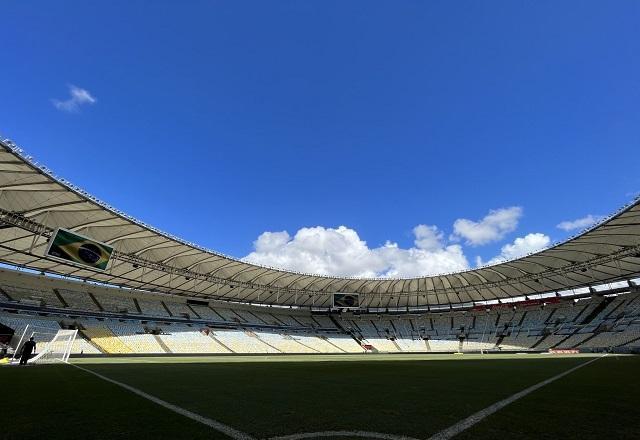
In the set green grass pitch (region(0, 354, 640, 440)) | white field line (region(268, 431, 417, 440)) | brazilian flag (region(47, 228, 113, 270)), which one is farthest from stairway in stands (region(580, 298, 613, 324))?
brazilian flag (region(47, 228, 113, 270))

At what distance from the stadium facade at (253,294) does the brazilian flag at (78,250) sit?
0.09m

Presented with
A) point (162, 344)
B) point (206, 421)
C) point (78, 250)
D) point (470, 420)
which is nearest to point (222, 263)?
point (162, 344)

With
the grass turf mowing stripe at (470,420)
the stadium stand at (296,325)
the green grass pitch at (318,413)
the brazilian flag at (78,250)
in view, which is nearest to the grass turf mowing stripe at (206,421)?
the green grass pitch at (318,413)

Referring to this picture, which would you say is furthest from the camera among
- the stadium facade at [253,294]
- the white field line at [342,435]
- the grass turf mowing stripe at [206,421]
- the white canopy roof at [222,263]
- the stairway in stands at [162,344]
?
the stairway in stands at [162,344]

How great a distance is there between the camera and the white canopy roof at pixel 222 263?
2272cm

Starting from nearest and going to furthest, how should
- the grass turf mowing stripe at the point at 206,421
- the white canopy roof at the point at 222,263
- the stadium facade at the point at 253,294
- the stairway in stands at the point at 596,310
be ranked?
1. the grass turf mowing stripe at the point at 206,421
2. the white canopy roof at the point at 222,263
3. the stadium facade at the point at 253,294
4. the stairway in stands at the point at 596,310

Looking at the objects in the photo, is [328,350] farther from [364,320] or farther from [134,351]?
[134,351]

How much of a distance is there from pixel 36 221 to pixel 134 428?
29.1 metres

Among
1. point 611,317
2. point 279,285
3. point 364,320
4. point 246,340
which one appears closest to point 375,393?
point 246,340

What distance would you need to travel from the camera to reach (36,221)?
24781 millimetres

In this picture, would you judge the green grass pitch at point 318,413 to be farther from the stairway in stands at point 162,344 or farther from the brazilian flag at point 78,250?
the stairway in stands at point 162,344

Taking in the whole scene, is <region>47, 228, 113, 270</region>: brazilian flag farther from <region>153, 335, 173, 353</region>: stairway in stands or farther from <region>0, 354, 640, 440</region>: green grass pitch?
<region>0, 354, 640, 440</region>: green grass pitch

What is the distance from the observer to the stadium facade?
25.7 meters

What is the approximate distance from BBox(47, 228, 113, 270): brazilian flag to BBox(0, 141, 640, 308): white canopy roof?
6.00 feet
